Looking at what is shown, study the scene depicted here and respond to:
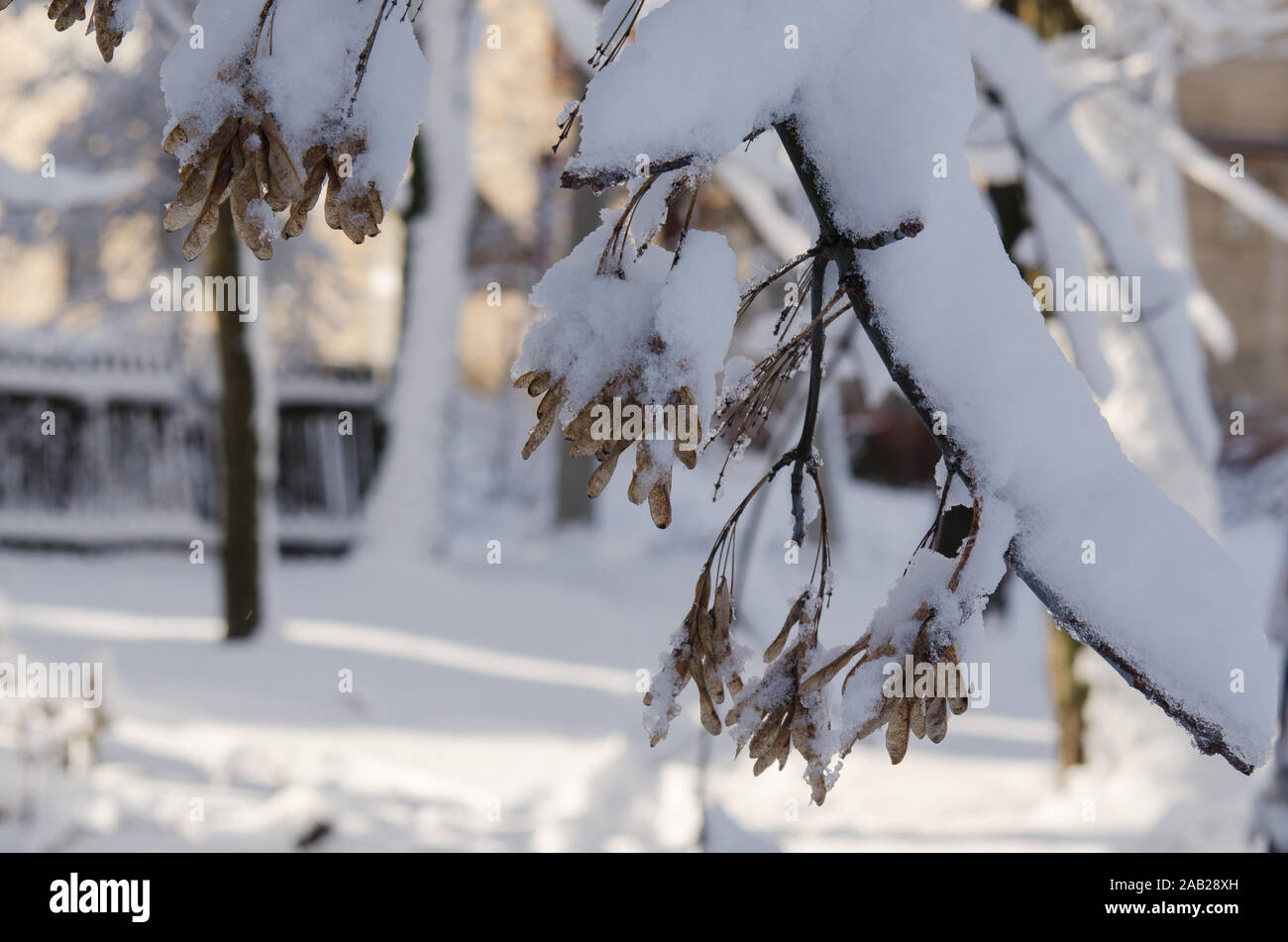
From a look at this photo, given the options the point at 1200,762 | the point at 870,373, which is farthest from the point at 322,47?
the point at 1200,762

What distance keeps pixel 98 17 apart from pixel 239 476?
7641 mm

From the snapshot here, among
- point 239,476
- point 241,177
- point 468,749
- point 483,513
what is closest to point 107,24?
point 241,177

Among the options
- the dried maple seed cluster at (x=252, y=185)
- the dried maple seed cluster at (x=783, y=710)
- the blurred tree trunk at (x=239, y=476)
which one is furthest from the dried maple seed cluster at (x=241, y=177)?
the blurred tree trunk at (x=239, y=476)

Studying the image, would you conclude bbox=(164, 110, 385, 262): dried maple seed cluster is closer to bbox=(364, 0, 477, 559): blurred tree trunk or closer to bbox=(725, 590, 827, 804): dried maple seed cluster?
bbox=(725, 590, 827, 804): dried maple seed cluster

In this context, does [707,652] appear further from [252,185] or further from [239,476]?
[239,476]

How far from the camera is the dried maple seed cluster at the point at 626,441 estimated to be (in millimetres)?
974

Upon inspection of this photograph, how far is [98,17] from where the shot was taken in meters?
1.09

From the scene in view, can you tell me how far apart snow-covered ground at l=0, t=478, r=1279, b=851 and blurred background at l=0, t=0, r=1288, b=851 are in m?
0.03

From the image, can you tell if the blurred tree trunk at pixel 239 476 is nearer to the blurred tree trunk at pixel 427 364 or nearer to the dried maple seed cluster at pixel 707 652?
the blurred tree trunk at pixel 427 364

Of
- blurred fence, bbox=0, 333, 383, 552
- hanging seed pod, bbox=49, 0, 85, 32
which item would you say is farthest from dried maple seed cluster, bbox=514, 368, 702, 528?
blurred fence, bbox=0, 333, 383, 552

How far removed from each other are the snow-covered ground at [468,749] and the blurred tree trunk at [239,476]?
1.18 feet

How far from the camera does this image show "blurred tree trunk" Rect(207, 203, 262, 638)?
8.09 m

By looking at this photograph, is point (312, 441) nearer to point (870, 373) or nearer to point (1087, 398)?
point (870, 373)
